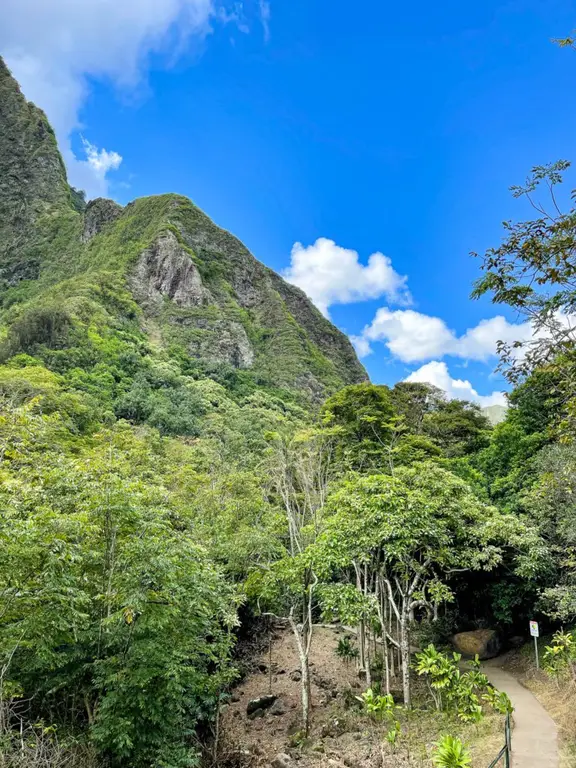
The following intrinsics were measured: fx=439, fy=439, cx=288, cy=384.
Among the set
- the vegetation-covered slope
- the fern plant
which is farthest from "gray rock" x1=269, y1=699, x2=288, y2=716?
the fern plant

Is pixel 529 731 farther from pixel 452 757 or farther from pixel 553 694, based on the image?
pixel 452 757

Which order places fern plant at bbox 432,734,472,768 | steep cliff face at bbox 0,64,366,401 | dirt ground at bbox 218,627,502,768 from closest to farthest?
1. fern plant at bbox 432,734,472,768
2. dirt ground at bbox 218,627,502,768
3. steep cliff face at bbox 0,64,366,401

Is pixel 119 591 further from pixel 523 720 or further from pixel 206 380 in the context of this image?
pixel 206 380

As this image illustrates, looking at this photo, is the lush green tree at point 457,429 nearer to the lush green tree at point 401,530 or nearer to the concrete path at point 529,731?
the concrete path at point 529,731

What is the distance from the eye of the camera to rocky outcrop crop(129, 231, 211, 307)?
226ft

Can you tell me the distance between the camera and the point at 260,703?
1329cm

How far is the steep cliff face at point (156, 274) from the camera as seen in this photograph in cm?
6481

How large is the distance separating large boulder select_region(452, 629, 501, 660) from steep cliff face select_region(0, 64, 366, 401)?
4521 centimetres

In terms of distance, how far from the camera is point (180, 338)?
2452 inches

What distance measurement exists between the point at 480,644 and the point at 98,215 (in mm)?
95860

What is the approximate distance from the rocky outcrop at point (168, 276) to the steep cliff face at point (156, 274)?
0.17 m

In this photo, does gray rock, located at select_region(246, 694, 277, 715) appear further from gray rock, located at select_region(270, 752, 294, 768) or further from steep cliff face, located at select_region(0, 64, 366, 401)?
steep cliff face, located at select_region(0, 64, 366, 401)

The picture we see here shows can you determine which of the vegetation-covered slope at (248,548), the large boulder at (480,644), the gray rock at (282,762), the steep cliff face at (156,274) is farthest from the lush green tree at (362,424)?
the steep cliff face at (156,274)

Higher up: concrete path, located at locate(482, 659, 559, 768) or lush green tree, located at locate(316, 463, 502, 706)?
lush green tree, located at locate(316, 463, 502, 706)
